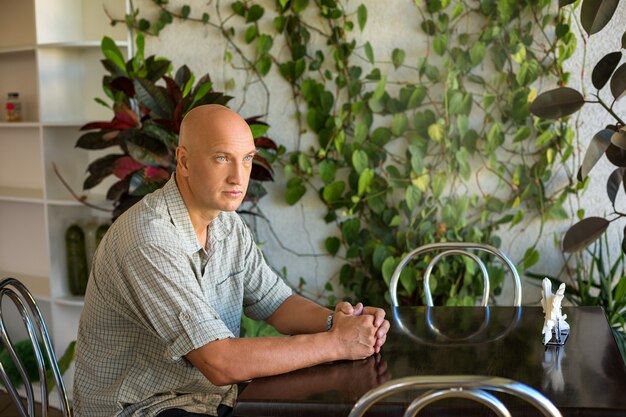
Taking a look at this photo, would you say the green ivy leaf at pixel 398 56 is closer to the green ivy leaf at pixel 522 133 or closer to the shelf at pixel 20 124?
the green ivy leaf at pixel 522 133

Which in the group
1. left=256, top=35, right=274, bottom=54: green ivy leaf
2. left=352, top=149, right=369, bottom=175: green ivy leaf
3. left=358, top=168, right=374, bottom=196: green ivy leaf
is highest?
left=256, top=35, right=274, bottom=54: green ivy leaf

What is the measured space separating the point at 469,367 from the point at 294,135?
210cm

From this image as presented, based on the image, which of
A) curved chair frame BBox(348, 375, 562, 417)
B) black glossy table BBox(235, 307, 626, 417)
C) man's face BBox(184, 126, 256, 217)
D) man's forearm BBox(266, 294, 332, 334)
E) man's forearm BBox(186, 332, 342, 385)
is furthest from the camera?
man's forearm BBox(266, 294, 332, 334)

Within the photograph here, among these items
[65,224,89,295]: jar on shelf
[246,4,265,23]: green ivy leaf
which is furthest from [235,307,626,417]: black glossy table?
[65,224,89,295]: jar on shelf

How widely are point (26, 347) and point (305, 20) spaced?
7.27ft

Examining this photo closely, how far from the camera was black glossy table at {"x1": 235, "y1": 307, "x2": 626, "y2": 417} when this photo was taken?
1680 mm

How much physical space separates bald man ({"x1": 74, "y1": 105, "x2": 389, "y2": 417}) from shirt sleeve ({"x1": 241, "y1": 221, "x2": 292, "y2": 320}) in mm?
26

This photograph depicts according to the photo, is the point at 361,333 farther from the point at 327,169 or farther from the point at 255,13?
the point at 255,13

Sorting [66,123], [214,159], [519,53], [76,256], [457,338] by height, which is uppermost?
[519,53]

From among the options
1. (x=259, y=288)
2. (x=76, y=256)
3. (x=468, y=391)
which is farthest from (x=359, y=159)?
(x=468, y=391)

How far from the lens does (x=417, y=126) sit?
3.60 meters

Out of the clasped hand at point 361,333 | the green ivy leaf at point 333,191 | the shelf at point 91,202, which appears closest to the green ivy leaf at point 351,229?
the green ivy leaf at point 333,191

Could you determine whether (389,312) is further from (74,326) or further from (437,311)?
(74,326)

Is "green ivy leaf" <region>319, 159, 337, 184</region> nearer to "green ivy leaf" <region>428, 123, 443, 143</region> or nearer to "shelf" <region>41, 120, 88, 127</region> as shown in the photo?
"green ivy leaf" <region>428, 123, 443, 143</region>
